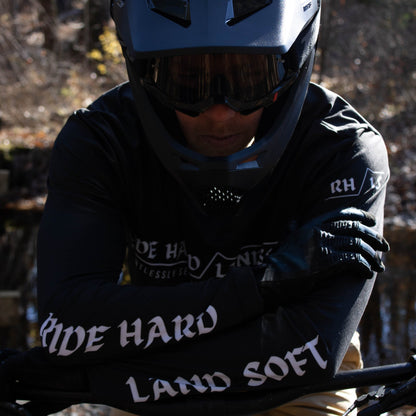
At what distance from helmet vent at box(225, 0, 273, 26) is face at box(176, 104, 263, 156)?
257 millimetres

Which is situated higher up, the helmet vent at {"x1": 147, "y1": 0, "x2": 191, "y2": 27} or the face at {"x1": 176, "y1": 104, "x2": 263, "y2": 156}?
the helmet vent at {"x1": 147, "y1": 0, "x2": 191, "y2": 27}

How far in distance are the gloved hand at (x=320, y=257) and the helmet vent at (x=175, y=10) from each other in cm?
72

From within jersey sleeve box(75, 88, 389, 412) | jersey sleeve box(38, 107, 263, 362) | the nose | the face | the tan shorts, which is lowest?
the tan shorts

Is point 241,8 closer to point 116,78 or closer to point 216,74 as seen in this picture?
point 216,74

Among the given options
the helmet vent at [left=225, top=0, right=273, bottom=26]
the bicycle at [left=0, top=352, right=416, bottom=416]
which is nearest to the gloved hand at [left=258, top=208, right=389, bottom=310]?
the bicycle at [left=0, top=352, right=416, bottom=416]

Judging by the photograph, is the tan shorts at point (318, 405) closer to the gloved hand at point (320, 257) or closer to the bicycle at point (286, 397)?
the bicycle at point (286, 397)

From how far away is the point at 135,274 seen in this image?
249 centimetres

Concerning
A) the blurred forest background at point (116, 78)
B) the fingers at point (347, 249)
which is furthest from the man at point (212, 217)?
the blurred forest background at point (116, 78)

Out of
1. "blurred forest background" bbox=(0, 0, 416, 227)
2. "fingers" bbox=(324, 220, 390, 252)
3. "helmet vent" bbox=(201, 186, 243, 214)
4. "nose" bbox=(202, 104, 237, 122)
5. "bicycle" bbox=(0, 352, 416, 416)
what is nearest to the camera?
"bicycle" bbox=(0, 352, 416, 416)

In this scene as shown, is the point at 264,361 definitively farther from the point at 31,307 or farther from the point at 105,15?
the point at 105,15

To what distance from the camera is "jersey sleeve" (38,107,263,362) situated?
6.06ft

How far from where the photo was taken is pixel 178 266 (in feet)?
7.72

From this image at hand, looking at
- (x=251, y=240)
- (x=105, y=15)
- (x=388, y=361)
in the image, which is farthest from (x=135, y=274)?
(x=105, y=15)

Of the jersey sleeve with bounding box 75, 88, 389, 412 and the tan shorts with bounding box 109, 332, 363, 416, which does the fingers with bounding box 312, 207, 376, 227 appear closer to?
the jersey sleeve with bounding box 75, 88, 389, 412
